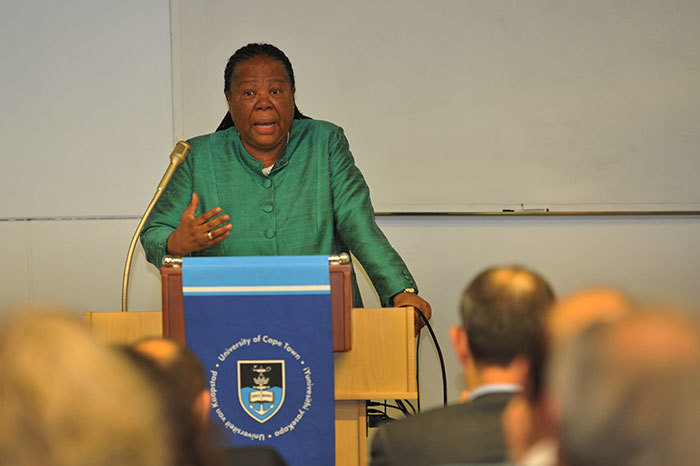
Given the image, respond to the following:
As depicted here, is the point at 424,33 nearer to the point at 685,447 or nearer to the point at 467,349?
the point at 467,349

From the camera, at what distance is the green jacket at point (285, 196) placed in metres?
3.04

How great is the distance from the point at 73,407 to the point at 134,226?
365 cm

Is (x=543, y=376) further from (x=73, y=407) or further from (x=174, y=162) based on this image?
(x=174, y=162)

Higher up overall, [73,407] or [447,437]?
[73,407]

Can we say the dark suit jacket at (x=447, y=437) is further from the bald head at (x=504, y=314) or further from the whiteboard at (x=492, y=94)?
the whiteboard at (x=492, y=94)

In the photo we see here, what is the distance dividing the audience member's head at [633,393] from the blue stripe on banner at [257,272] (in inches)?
63.3

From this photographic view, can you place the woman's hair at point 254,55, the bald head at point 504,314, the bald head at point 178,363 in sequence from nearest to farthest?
the bald head at point 178,363, the bald head at point 504,314, the woman's hair at point 254,55

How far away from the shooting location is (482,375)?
1.61m

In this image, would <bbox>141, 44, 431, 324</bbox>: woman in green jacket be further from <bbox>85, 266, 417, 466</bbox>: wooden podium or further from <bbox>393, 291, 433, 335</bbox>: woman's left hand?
<bbox>85, 266, 417, 466</bbox>: wooden podium

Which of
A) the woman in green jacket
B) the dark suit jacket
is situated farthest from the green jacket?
the dark suit jacket

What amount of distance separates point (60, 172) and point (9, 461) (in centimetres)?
379

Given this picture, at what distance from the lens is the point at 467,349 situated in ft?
5.37

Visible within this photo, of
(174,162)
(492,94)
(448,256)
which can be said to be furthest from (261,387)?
(492,94)

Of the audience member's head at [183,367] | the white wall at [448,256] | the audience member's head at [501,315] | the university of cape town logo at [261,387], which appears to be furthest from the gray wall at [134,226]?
the audience member's head at [183,367]
